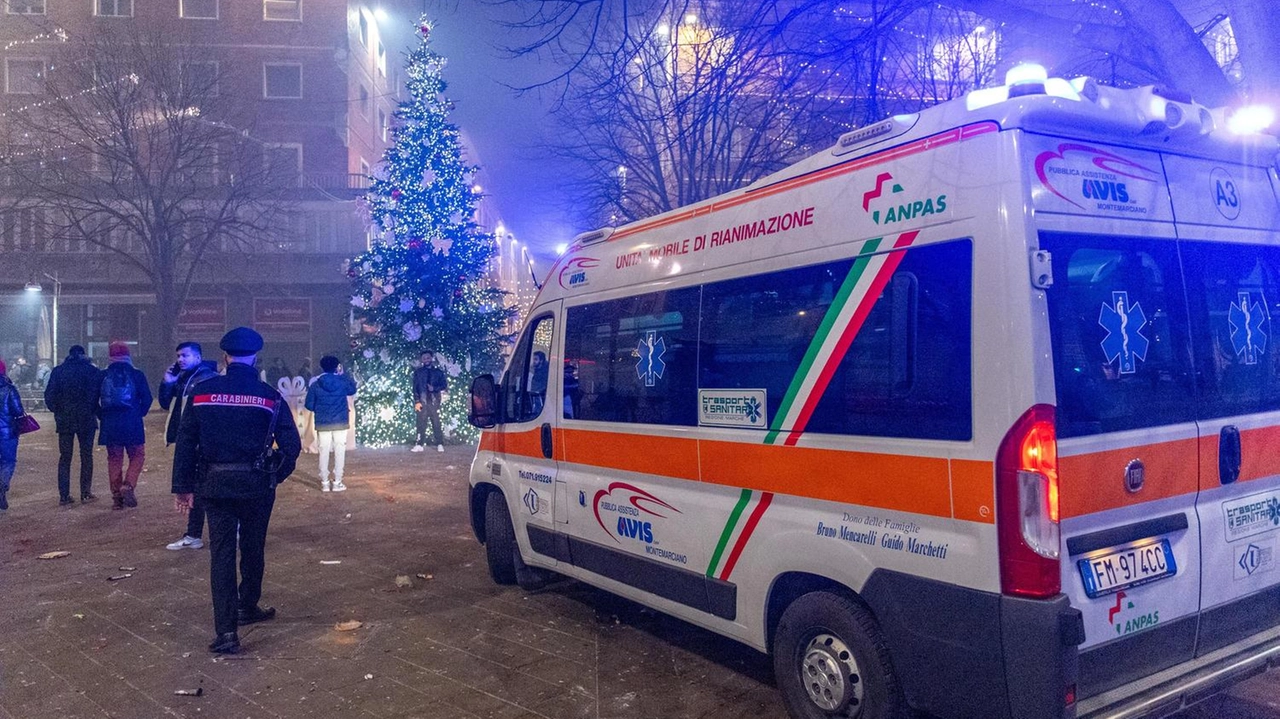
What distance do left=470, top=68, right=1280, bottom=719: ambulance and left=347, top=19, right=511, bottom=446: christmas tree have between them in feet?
41.8

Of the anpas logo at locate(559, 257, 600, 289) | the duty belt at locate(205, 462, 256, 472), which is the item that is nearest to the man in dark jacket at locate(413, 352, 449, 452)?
the anpas logo at locate(559, 257, 600, 289)

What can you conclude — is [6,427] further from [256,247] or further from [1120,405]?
[256,247]

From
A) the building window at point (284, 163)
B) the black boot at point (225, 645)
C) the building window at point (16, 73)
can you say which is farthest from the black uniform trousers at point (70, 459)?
the building window at point (16, 73)

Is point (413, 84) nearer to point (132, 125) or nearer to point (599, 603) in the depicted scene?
point (132, 125)

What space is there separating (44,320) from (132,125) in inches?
580

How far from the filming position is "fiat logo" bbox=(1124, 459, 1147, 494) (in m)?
3.28

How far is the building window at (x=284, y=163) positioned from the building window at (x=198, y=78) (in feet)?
10.7

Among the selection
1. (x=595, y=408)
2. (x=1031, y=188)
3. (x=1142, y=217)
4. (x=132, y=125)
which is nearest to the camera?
(x=1031, y=188)

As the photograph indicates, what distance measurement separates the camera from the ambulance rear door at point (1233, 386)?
11.8ft

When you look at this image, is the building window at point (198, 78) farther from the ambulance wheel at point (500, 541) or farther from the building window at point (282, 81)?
the ambulance wheel at point (500, 541)

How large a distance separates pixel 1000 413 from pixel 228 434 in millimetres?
4439

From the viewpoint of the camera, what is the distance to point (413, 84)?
17094mm

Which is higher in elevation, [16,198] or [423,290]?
[16,198]

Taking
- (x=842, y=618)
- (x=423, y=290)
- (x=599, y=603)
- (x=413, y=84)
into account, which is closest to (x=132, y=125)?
(x=413, y=84)
